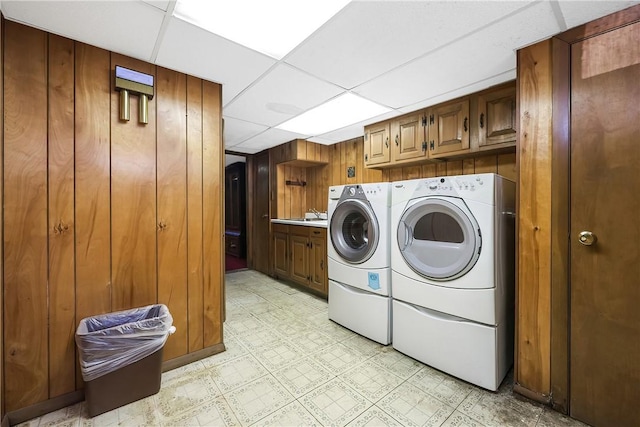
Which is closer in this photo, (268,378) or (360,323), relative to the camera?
(268,378)

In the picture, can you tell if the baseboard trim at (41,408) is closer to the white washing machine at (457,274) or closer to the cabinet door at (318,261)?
the white washing machine at (457,274)

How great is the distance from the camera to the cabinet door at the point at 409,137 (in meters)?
2.60

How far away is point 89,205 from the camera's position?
163 cm

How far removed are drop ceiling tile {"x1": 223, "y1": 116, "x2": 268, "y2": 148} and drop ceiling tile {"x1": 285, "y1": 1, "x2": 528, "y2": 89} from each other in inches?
56.3

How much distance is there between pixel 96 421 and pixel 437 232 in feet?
7.79

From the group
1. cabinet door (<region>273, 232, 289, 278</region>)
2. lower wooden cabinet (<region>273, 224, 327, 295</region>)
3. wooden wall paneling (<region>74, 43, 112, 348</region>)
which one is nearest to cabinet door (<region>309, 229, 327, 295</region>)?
lower wooden cabinet (<region>273, 224, 327, 295</region>)

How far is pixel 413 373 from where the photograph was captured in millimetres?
1870

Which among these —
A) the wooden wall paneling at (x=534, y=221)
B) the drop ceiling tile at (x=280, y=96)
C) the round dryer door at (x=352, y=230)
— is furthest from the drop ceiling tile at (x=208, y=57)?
the wooden wall paneling at (x=534, y=221)

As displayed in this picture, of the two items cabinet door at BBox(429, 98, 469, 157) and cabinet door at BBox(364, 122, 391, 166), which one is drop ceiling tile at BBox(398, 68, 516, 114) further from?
cabinet door at BBox(364, 122, 391, 166)

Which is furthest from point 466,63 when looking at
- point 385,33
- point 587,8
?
point 385,33

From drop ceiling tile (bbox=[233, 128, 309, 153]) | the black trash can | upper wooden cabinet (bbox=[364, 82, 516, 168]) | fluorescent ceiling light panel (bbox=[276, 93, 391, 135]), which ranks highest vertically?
drop ceiling tile (bbox=[233, 128, 309, 153])

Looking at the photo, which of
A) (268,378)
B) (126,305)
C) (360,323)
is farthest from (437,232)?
(126,305)

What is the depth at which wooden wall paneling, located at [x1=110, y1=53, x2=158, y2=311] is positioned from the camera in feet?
5.63

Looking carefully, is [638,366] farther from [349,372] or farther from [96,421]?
[96,421]
